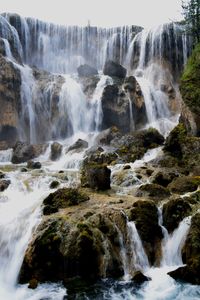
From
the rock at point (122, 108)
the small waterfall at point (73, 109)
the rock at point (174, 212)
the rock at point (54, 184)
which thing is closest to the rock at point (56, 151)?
the small waterfall at point (73, 109)

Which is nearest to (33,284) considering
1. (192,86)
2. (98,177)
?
(98,177)

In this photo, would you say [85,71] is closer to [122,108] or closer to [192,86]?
[122,108]

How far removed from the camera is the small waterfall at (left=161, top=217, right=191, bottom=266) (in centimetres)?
1620

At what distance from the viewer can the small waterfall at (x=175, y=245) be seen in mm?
16203

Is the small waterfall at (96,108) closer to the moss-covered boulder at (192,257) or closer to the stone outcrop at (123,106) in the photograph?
the stone outcrop at (123,106)

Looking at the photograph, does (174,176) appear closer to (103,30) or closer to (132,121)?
(132,121)

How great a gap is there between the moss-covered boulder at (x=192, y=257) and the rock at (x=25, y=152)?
20884 millimetres

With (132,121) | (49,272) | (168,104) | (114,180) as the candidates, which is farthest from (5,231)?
(168,104)

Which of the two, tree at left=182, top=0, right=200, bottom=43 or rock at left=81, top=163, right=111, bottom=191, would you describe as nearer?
rock at left=81, top=163, right=111, bottom=191

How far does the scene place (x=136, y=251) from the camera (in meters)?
16.2

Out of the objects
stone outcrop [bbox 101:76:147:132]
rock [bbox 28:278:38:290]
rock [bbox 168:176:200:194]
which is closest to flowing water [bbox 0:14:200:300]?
rock [bbox 28:278:38:290]

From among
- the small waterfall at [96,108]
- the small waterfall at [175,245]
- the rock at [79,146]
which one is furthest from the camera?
the small waterfall at [96,108]

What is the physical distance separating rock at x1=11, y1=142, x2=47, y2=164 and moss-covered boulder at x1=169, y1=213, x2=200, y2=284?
2088 centimetres

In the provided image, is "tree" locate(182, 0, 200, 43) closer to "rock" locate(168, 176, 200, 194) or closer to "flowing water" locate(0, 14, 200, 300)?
"flowing water" locate(0, 14, 200, 300)
